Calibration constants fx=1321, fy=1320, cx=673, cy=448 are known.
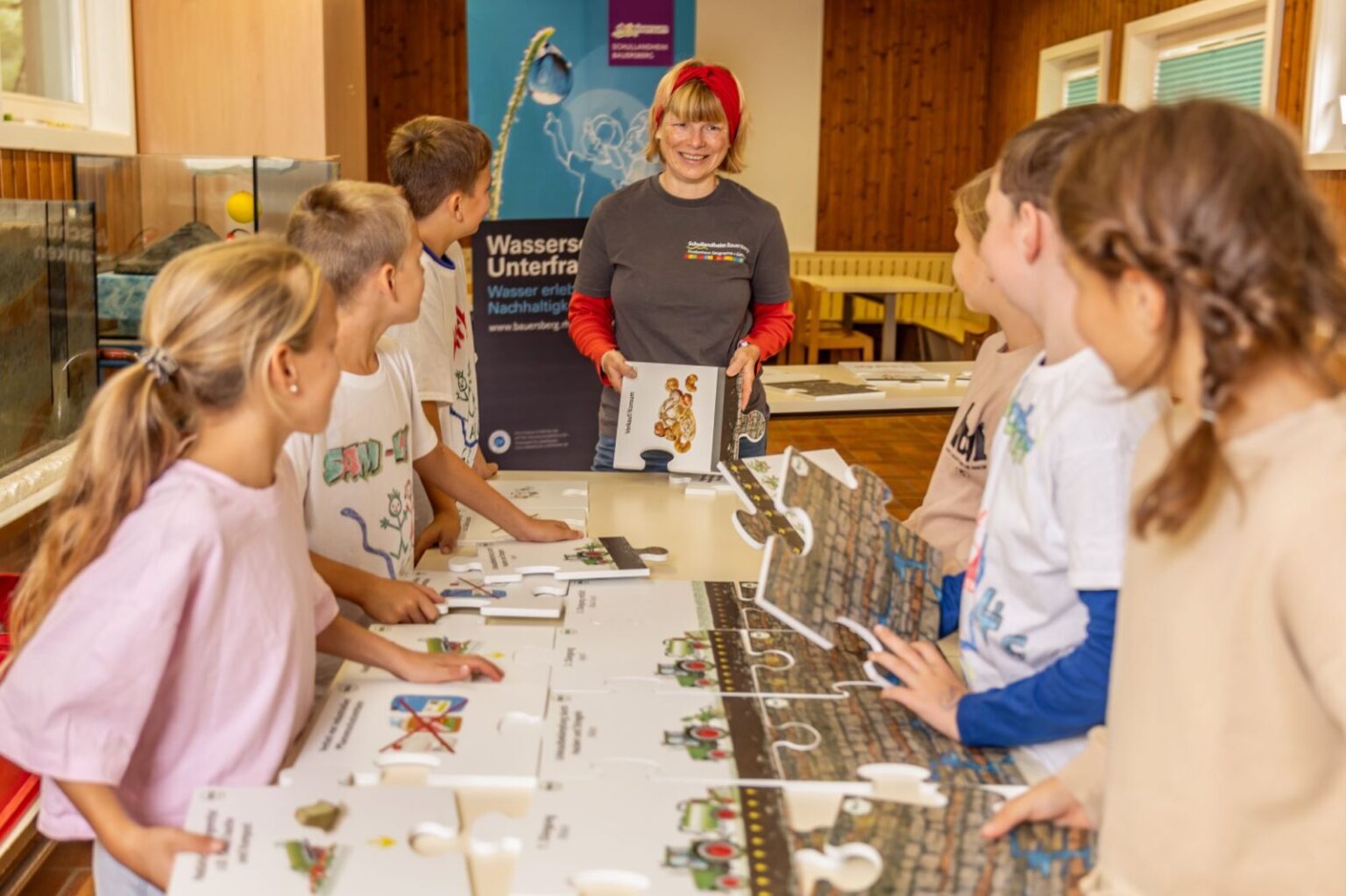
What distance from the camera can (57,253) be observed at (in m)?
3.14

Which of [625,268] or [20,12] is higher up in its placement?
[20,12]

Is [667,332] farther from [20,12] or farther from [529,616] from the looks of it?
[20,12]

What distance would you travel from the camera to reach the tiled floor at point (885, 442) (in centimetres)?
546

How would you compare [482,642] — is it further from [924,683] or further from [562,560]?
[924,683]

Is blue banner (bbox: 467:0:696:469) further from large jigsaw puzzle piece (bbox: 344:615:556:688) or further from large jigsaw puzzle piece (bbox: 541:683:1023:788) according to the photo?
large jigsaw puzzle piece (bbox: 541:683:1023:788)

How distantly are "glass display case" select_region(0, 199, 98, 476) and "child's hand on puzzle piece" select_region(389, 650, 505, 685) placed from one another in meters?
1.81

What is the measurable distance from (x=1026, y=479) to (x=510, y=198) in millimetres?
6284

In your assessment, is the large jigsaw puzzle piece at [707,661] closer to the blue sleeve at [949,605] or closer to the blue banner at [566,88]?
the blue sleeve at [949,605]

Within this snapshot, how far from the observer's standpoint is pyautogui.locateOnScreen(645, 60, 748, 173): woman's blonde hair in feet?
9.44

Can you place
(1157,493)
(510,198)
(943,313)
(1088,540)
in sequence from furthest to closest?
(943,313) → (510,198) → (1088,540) → (1157,493)

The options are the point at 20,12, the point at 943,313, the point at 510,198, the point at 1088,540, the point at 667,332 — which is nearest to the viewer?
the point at 1088,540

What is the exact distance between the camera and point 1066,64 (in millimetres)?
9930

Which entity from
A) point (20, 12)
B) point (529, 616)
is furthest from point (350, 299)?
point (20, 12)

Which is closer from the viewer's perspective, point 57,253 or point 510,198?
point 57,253
